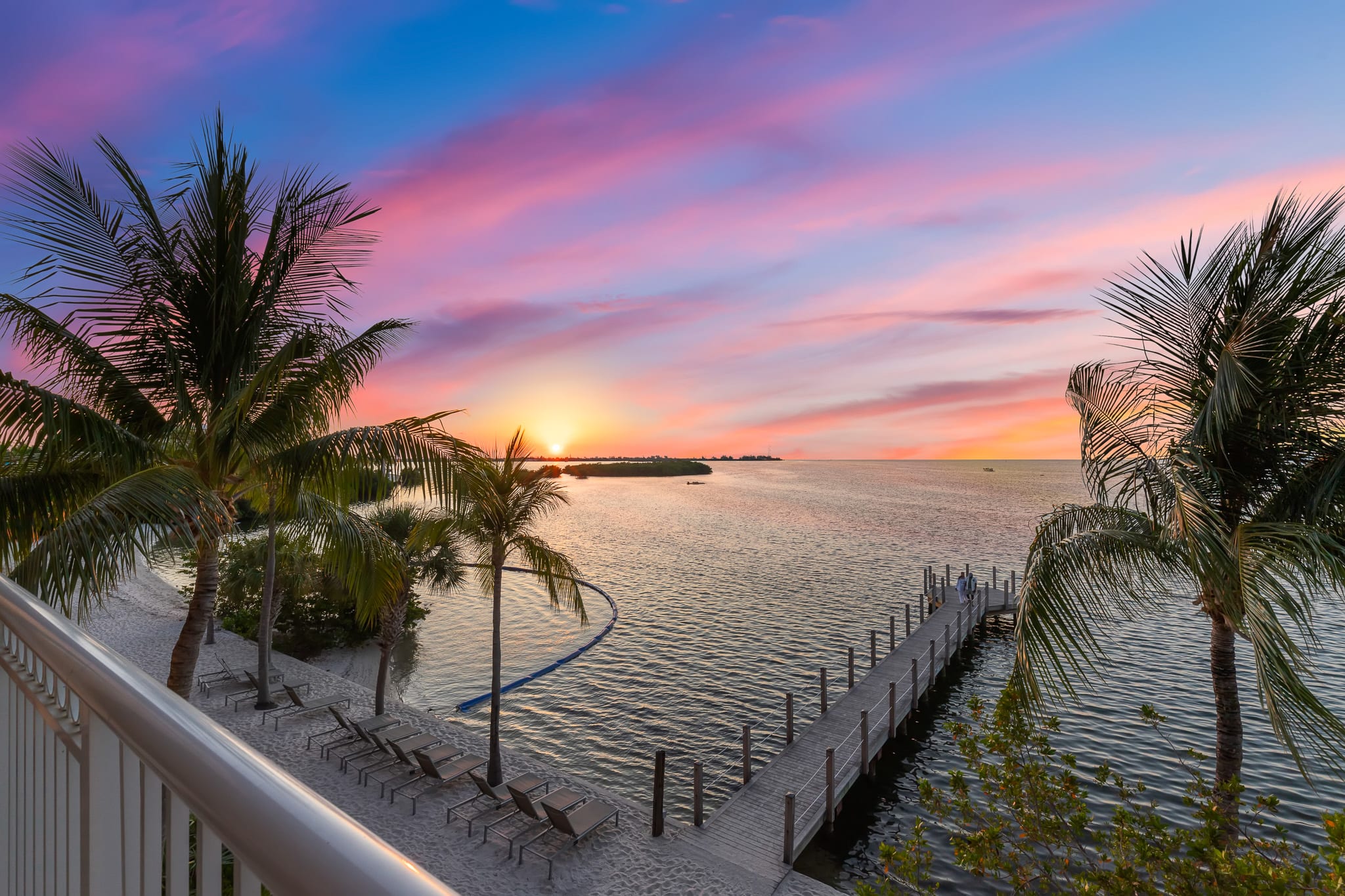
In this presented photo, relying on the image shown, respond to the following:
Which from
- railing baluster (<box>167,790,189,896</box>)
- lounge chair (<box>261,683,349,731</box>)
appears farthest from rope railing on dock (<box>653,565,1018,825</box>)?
railing baluster (<box>167,790,189,896</box>)

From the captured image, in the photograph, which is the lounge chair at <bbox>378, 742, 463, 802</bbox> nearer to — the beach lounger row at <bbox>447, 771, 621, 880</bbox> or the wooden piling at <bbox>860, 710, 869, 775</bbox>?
the beach lounger row at <bbox>447, 771, 621, 880</bbox>

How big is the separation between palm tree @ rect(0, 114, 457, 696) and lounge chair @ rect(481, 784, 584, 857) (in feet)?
18.9

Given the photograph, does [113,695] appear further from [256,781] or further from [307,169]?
[307,169]

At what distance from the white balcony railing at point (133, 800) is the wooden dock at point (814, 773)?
1140 centimetres

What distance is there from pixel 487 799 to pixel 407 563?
21.4 feet

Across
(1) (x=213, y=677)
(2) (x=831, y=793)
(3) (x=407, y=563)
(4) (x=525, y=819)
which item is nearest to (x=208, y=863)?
(4) (x=525, y=819)

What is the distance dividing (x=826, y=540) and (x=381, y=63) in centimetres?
5713

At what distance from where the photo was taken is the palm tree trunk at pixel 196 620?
9273 mm

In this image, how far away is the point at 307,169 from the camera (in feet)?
30.5

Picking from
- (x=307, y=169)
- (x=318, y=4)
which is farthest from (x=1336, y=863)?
(x=307, y=169)

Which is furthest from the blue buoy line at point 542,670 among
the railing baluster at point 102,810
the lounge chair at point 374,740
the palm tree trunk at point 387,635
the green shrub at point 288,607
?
the railing baluster at point 102,810

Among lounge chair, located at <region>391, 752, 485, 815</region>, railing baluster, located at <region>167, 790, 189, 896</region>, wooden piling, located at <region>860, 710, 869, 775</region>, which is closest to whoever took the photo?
railing baluster, located at <region>167, 790, 189, 896</region>

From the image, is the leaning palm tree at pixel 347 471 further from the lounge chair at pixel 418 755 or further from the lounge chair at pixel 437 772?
the lounge chair at pixel 418 755

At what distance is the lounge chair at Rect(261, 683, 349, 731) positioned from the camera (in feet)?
54.7
